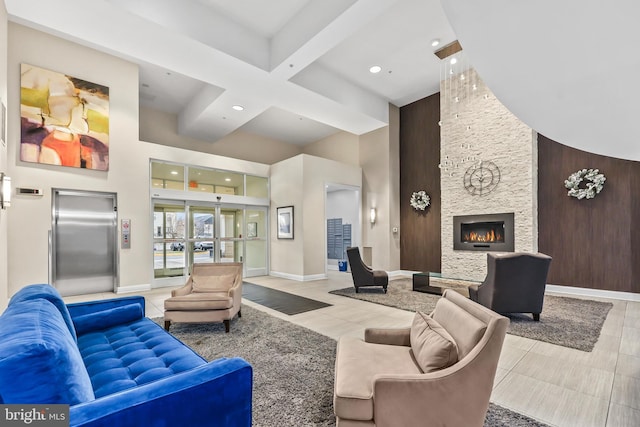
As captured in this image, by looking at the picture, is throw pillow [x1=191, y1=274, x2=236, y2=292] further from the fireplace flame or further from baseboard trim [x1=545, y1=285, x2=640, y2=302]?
baseboard trim [x1=545, y1=285, x2=640, y2=302]

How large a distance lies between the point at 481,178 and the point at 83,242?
9.03 metres

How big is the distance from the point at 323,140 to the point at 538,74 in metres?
9.24

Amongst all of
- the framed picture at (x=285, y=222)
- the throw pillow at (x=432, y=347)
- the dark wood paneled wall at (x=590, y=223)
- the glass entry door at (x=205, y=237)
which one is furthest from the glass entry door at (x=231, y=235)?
the dark wood paneled wall at (x=590, y=223)

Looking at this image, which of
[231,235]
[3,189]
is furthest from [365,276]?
[3,189]

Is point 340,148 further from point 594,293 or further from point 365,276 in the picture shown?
point 594,293

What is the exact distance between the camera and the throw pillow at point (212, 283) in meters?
4.29

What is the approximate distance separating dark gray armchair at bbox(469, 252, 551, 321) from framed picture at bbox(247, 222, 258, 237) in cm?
640

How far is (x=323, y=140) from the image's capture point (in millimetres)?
10812

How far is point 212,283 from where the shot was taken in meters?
4.35

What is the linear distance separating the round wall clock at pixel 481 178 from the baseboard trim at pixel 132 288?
7984mm

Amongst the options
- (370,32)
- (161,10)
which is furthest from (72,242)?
(370,32)

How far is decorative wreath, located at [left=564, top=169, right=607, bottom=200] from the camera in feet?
18.6

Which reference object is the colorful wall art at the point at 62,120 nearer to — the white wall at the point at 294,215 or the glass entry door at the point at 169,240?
the glass entry door at the point at 169,240

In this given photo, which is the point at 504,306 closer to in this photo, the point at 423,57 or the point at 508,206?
the point at 508,206
